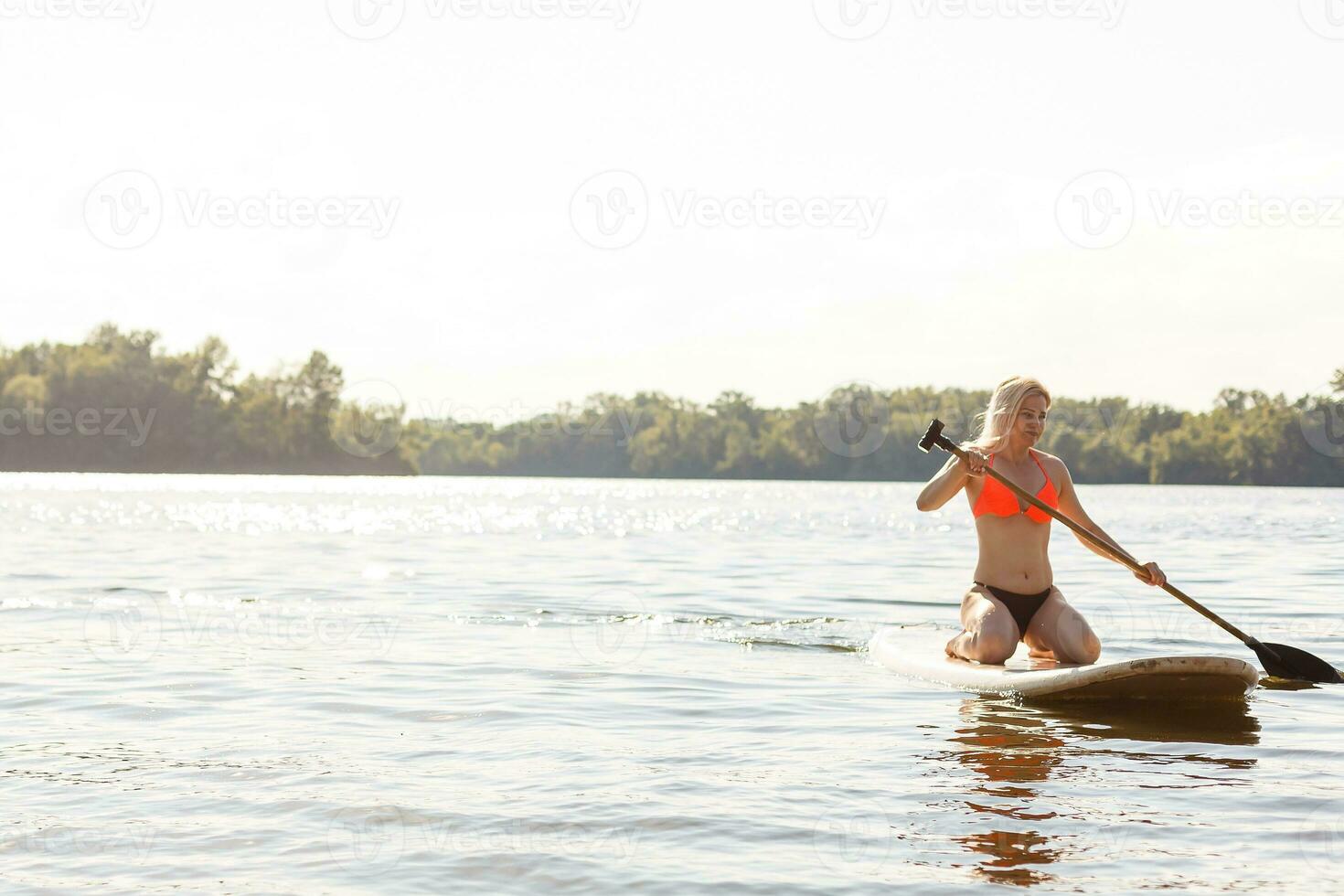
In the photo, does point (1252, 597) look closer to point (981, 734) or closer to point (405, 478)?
point (981, 734)

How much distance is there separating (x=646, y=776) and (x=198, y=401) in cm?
10925

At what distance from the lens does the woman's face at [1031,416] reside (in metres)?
7.79

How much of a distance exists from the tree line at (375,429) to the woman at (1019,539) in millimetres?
93867

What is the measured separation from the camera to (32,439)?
102812mm

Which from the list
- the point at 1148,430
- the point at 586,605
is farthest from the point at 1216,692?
the point at 1148,430
